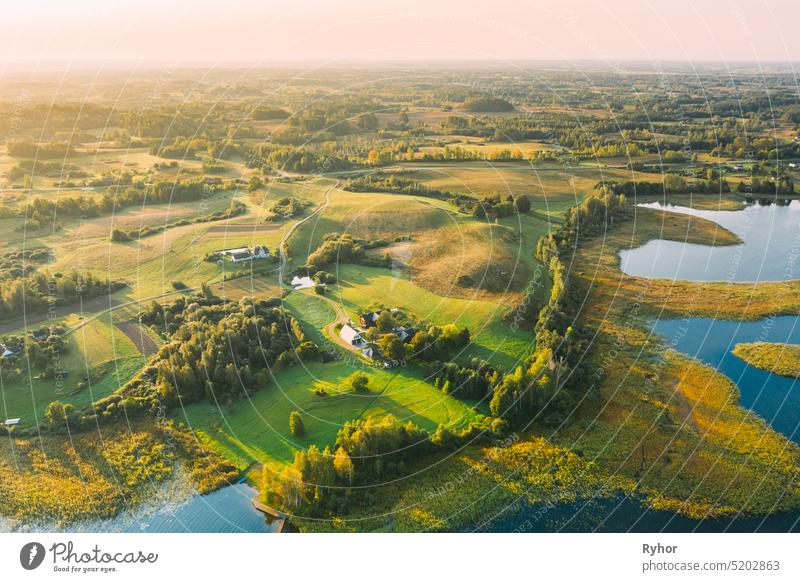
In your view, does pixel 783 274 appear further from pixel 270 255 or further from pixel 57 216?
pixel 57 216

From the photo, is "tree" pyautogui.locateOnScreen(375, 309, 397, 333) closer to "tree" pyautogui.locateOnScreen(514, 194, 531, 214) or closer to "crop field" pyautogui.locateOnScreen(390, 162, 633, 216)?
"tree" pyautogui.locateOnScreen(514, 194, 531, 214)

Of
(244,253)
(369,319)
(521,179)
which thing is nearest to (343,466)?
(369,319)

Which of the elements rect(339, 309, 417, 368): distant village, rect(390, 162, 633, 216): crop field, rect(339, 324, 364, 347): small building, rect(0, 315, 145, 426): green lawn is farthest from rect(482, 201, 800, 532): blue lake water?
rect(0, 315, 145, 426): green lawn

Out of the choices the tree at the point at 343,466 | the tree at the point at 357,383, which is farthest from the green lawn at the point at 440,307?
the tree at the point at 343,466

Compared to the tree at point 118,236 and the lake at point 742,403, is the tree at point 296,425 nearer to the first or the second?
the lake at point 742,403

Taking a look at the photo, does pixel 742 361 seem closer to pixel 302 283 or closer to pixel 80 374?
pixel 302 283

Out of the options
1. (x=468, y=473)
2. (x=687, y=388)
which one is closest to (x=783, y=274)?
(x=687, y=388)
